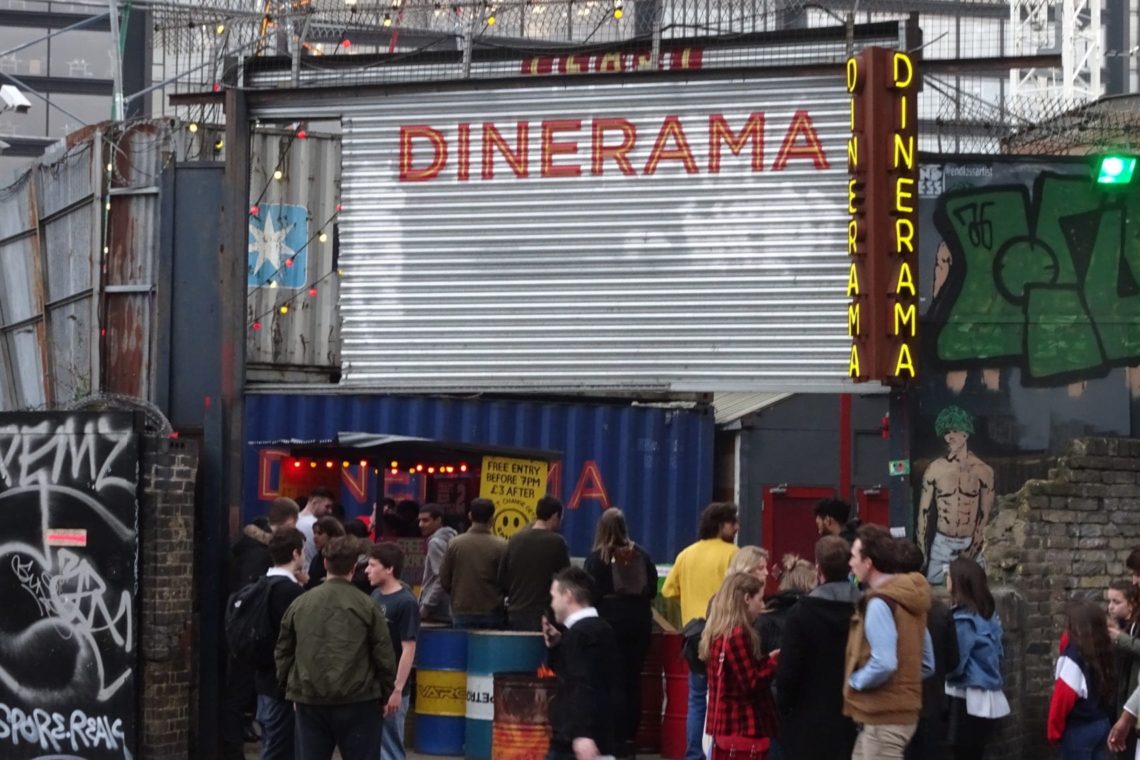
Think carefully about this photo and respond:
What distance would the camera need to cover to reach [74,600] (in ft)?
42.7

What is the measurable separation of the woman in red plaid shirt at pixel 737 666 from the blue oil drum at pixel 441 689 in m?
3.75

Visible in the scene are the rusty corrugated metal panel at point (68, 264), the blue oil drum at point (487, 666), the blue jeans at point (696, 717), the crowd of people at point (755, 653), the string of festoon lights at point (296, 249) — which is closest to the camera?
the crowd of people at point (755, 653)

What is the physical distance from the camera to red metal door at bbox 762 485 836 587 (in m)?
24.8

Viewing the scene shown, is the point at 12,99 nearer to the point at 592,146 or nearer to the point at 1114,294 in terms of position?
the point at 592,146

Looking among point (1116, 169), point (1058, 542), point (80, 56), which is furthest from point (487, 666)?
point (80, 56)

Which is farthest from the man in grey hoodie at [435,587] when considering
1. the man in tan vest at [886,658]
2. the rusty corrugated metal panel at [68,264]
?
the man in tan vest at [886,658]

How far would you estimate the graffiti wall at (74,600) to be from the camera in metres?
12.9

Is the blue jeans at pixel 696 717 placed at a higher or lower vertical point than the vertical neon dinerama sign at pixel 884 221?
lower

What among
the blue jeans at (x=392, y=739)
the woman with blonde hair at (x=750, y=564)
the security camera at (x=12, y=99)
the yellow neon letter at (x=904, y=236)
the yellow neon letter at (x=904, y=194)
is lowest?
the blue jeans at (x=392, y=739)

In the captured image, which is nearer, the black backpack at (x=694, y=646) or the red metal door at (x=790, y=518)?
the black backpack at (x=694, y=646)

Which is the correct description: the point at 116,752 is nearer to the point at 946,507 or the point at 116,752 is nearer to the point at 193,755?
the point at 193,755

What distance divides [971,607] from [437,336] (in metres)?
5.24

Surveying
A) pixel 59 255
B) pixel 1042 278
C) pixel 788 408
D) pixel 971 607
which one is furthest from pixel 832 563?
pixel 788 408

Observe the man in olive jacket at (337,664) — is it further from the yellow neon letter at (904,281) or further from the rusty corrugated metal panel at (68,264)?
the rusty corrugated metal panel at (68,264)
